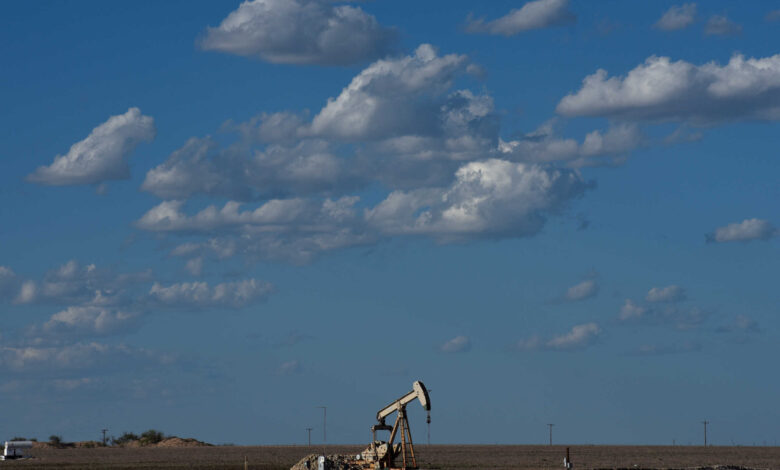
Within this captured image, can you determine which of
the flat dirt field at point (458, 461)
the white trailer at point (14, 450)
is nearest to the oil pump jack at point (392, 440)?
the flat dirt field at point (458, 461)

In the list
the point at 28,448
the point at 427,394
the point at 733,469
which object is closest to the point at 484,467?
the point at 733,469

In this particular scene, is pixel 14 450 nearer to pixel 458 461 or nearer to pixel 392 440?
pixel 458 461

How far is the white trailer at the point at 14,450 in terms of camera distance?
154375mm

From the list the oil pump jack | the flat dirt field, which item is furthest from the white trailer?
the oil pump jack

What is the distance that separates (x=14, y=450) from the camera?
15725 cm

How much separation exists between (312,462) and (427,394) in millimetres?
11292

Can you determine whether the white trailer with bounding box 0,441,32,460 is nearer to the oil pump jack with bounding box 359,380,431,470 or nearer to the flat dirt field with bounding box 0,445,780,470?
the flat dirt field with bounding box 0,445,780,470

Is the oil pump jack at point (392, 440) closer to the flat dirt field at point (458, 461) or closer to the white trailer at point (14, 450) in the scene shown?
the flat dirt field at point (458, 461)

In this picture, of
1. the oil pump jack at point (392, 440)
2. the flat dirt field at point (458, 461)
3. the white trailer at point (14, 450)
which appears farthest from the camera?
the white trailer at point (14, 450)

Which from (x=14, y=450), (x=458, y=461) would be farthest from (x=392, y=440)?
(x=14, y=450)

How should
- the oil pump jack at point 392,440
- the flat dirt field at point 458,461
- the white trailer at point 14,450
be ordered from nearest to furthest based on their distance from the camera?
the oil pump jack at point 392,440
the flat dirt field at point 458,461
the white trailer at point 14,450

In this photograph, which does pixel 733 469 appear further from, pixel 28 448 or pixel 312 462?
pixel 28 448

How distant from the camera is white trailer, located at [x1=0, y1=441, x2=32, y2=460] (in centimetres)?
15438

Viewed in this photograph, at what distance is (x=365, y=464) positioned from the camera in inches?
2625
